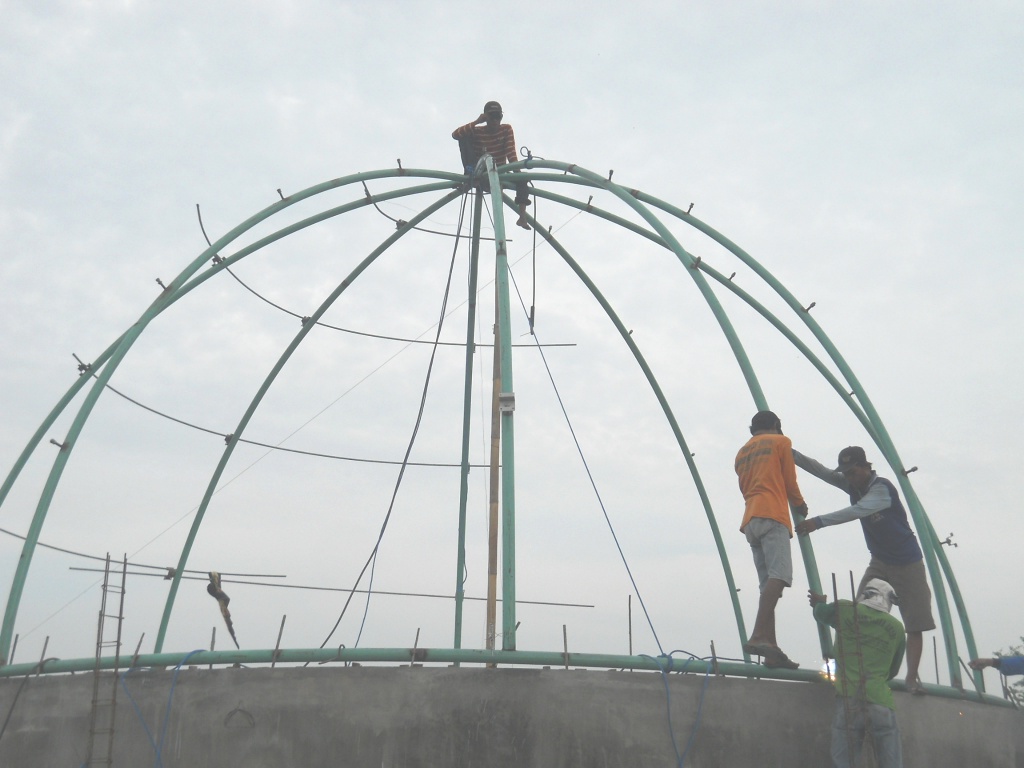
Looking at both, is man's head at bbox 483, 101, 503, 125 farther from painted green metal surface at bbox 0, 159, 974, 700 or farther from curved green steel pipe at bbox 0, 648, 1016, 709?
curved green steel pipe at bbox 0, 648, 1016, 709

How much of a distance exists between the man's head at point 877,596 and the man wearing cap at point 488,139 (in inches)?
335

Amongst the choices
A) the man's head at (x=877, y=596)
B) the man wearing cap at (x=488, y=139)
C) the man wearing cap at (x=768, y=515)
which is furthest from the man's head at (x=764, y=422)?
the man wearing cap at (x=488, y=139)

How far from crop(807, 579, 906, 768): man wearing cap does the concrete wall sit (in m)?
0.52

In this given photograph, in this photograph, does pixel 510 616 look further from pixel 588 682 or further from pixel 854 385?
pixel 854 385

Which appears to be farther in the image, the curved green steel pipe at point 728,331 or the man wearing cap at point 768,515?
the curved green steel pipe at point 728,331

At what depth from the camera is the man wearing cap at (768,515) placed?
36.5 feet

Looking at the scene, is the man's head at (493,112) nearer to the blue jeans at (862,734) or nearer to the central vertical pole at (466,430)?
the central vertical pole at (466,430)

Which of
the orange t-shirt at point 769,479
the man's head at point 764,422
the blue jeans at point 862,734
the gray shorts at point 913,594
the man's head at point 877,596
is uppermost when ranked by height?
the man's head at point 764,422

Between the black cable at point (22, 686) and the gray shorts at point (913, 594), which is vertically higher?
the gray shorts at point (913, 594)

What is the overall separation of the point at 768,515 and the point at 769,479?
0.42 metres

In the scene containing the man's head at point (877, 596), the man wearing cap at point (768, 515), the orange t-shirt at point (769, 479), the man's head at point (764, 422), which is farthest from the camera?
the man's head at point (764, 422)

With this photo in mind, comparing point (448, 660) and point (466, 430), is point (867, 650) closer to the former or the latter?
point (448, 660)

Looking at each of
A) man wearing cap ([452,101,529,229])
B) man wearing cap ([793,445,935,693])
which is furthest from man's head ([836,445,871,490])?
man wearing cap ([452,101,529,229])

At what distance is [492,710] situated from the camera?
10.4m
